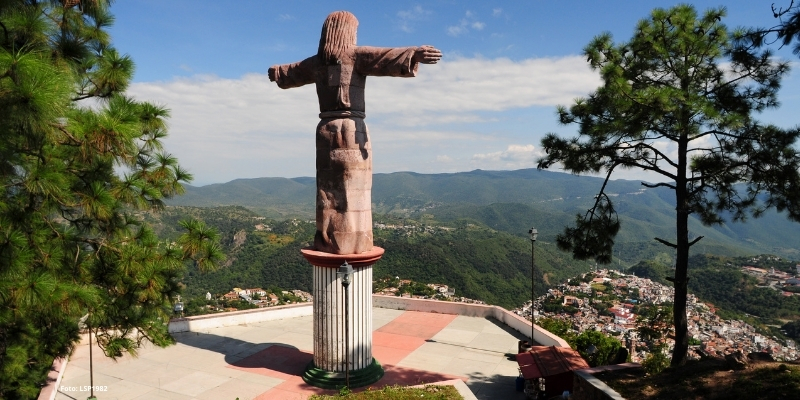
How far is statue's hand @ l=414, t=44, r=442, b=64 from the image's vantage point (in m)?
8.33

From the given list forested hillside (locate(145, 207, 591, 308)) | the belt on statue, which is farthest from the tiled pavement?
forested hillside (locate(145, 207, 591, 308))

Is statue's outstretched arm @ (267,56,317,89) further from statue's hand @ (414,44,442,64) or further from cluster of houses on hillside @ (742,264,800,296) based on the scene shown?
cluster of houses on hillside @ (742,264,800,296)

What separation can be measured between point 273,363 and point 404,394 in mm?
3747

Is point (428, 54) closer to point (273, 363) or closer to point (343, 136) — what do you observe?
point (343, 136)

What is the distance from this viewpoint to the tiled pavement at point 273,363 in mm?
8977

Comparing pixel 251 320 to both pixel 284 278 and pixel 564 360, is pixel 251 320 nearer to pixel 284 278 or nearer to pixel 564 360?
pixel 564 360

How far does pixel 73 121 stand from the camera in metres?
4.57

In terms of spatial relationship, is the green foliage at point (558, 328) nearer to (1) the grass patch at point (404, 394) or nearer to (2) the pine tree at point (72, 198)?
(1) the grass patch at point (404, 394)

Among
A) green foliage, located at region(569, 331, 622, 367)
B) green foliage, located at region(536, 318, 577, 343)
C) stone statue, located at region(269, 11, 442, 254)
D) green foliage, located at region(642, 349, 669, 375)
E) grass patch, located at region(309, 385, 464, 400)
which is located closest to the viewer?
grass patch, located at region(309, 385, 464, 400)

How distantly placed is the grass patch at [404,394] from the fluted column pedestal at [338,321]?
0.79m

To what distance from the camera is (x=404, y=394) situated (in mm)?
8000

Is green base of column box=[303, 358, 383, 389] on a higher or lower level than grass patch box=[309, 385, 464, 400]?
lower

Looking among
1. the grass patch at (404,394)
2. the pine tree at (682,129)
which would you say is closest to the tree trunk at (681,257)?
the pine tree at (682,129)

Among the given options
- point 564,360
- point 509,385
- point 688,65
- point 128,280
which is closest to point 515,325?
point 509,385
